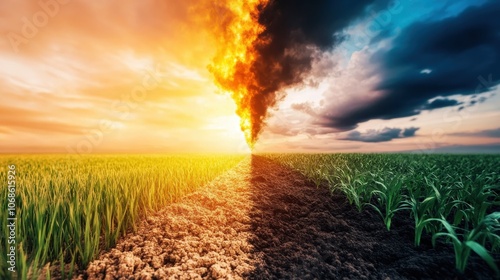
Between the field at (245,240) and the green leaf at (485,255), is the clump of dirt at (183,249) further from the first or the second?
the green leaf at (485,255)

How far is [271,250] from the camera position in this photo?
10.4ft

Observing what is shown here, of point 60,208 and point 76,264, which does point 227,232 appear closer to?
point 76,264

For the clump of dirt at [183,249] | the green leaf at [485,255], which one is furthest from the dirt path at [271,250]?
the green leaf at [485,255]

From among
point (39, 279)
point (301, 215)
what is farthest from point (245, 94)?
point (39, 279)

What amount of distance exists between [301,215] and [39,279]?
151 inches

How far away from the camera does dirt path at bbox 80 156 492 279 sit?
2.51 metres

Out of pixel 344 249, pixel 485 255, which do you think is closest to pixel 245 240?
pixel 344 249

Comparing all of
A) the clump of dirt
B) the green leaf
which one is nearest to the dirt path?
the clump of dirt

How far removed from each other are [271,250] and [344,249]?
3.06 feet

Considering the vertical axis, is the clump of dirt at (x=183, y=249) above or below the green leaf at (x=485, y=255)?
below

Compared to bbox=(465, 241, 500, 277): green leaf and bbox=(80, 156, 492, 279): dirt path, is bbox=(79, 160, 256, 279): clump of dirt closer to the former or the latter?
bbox=(80, 156, 492, 279): dirt path

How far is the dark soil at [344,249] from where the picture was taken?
2.46 meters

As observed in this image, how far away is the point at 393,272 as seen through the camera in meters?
2.51

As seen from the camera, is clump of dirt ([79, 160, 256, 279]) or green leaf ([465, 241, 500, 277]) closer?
green leaf ([465, 241, 500, 277])
